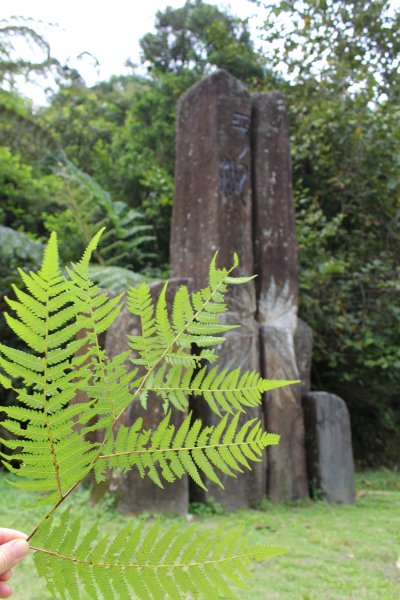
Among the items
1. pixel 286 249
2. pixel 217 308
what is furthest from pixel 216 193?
pixel 217 308

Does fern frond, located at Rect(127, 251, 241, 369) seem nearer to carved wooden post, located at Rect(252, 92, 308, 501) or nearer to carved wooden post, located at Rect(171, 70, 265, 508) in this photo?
carved wooden post, located at Rect(171, 70, 265, 508)

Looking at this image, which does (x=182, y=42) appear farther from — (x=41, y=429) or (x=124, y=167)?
(x=41, y=429)

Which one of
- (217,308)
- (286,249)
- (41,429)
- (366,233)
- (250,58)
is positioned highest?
(250,58)

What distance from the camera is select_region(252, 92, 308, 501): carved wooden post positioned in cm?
379

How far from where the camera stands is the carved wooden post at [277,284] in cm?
379

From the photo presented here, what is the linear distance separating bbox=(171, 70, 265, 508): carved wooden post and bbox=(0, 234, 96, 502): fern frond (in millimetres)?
3309

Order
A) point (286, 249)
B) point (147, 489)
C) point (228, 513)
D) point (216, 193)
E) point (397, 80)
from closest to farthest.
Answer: point (147, 489) → point (228, 513) → point (216, 193) → point (286, 249) → point (397, 80)

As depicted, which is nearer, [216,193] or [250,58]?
[216,193]

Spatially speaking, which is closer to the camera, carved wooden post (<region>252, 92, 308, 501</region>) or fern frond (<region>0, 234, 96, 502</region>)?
fern frond (<region>0, 234, 96, 502</region>)

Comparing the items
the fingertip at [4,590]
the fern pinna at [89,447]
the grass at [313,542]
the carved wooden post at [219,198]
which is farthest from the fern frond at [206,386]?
Answer: the carved wooden post at [219,198]

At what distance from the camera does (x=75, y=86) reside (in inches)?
247

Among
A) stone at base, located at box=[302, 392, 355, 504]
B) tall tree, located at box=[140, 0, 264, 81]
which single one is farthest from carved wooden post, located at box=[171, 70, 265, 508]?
tall tree, located at box=[140, 0, 264, 81]

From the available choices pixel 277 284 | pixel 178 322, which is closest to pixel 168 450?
pixel 178 322

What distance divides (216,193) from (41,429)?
3.73 metres
